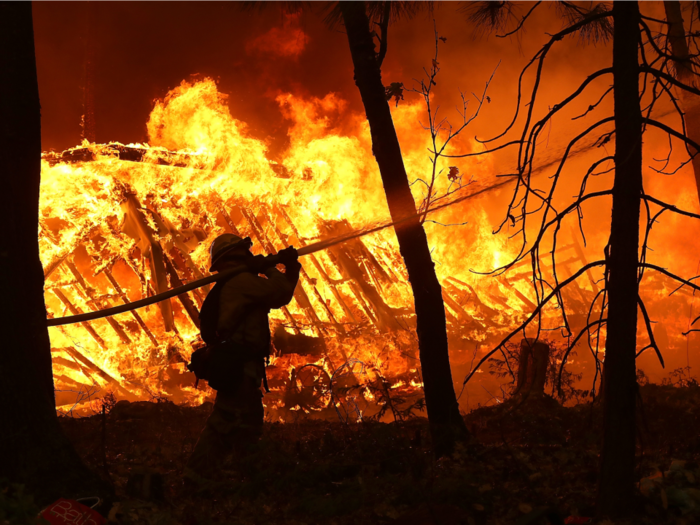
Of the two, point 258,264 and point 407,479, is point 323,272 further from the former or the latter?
point 407,479

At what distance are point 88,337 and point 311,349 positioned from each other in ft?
13.2

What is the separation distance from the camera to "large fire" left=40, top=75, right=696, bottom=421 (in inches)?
372

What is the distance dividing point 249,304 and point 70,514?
2.10m

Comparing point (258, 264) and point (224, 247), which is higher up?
point (224, 247)

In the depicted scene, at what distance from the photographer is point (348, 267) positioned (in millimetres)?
11797

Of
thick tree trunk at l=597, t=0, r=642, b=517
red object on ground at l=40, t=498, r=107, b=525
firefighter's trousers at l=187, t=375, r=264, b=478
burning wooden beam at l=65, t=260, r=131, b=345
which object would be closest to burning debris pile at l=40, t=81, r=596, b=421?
burning wooden beam at l=65, t=260, r=131, b=345

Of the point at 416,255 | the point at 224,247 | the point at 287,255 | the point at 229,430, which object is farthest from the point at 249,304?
the point at 416,255

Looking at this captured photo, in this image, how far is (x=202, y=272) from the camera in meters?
10.1

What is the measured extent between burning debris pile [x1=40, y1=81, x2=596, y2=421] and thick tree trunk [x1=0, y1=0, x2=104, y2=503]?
196 inches

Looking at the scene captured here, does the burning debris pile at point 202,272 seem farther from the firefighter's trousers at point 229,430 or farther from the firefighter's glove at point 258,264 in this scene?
the firefighter's glove at point 258,264

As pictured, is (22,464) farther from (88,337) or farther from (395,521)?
(88,337)

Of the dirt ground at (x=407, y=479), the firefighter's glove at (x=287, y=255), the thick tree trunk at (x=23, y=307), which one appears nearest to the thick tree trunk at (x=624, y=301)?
the dirt ground at (x=407, y=479)

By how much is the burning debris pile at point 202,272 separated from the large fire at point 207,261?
27 mm

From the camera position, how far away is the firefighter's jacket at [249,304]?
4.39m
